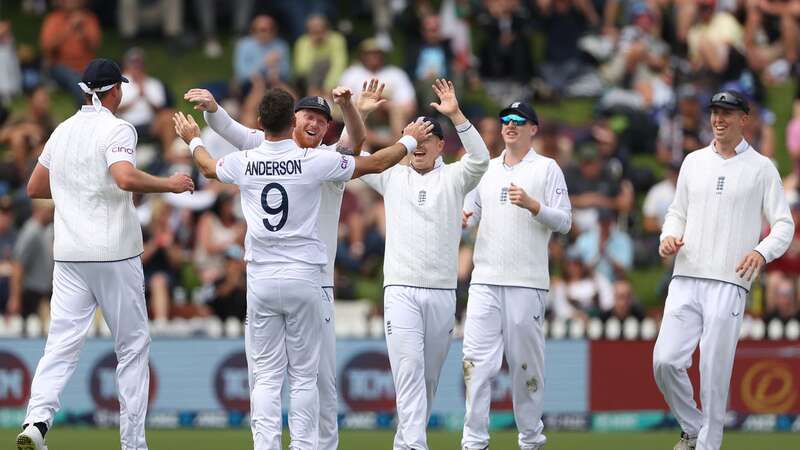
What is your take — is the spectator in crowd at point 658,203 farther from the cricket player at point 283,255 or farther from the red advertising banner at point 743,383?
the cricket player at point 283,255

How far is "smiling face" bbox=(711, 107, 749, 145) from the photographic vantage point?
12375 mm

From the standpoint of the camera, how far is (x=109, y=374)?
57.2 feet

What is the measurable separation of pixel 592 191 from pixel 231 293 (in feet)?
16.1

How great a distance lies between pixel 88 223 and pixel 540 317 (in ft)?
12.0

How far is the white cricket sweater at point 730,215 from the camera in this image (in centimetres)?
1228

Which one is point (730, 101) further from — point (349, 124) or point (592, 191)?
point (592, 191)

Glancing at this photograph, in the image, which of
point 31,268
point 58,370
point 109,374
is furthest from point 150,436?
point 58,370

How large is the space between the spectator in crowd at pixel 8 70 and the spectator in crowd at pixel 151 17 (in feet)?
7.60

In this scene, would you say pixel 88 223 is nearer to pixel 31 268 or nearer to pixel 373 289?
pixel 31 268

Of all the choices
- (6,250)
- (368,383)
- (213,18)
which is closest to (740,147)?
(368,383)

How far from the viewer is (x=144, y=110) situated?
21.7m

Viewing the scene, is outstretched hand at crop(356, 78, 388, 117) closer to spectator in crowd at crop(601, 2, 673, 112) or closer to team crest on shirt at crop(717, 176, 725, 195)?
team crest on shirt at crop(717, 176, 725, 195)

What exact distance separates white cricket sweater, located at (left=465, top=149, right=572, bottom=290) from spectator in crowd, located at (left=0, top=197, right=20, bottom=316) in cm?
786

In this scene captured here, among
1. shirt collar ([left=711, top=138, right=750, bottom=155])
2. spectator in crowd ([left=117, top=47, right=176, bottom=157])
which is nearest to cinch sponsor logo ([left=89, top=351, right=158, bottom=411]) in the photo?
spectator in crowd ([left=117, top=47, right=176, bottom=157])
